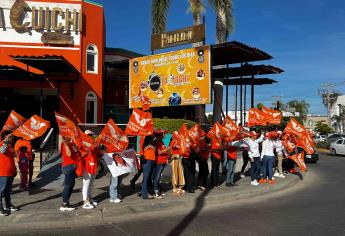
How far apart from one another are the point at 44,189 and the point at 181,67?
9.73 meters

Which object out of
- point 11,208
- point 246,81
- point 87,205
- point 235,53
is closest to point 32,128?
point 11,208

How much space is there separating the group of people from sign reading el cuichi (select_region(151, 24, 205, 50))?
22.5ft

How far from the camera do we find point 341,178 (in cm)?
1474

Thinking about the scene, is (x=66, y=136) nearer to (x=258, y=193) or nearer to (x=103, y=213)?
(x=103, y=213)

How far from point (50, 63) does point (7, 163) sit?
894cm

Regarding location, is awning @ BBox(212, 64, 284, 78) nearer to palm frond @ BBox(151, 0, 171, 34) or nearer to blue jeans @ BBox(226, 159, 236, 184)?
palm frond @ BBox(151, 0, 171, 34)

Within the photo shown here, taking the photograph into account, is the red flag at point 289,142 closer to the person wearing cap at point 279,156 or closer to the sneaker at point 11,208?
the person wearing cap at point 279,156

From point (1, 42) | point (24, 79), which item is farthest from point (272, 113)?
point (1, 42)

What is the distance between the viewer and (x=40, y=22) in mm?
18797

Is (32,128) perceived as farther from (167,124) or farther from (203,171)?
(167,124)

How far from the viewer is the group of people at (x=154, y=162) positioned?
7.98 m

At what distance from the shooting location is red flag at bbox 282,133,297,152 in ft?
46.6

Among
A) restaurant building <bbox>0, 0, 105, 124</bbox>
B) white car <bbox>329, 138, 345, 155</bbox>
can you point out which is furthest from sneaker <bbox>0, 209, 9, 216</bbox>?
white car <bbox>329, 138, 345, 155</bbox>

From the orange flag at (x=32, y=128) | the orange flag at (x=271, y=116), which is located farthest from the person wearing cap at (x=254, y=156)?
the orange flag at (x=32, y=128)
